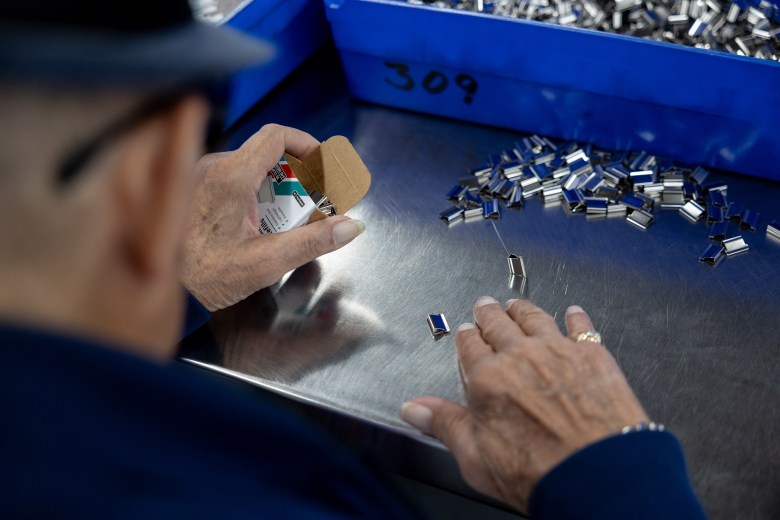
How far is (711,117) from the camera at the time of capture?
3.77 ft

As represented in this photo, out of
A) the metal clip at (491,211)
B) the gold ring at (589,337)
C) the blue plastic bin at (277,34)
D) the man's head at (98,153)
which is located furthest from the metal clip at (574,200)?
the man's head at (98,153)

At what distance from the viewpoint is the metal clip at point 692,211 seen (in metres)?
1.13

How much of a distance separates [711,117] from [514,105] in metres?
0.33

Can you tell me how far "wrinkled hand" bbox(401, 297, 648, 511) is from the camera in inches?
28.9

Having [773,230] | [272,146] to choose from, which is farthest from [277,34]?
[773,230]

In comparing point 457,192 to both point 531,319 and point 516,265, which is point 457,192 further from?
point 531,319

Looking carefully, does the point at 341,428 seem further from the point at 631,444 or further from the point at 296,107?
the point at 296,107

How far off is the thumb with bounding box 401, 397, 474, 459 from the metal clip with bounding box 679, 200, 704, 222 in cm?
56

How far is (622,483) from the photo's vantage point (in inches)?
26.2

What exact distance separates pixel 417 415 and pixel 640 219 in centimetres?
54

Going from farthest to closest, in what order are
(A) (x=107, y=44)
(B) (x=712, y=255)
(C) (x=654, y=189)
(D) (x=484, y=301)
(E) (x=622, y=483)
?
(C) (x=654, y=189)
(B) (x=712, y=255)
(D) (x=484, y=301)
(E) (x=622, y=483)
(A) (x=107, y=44)

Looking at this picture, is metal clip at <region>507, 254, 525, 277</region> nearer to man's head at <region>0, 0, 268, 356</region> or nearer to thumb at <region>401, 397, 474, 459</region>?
thumb at <region>401, 397, 474, 459</region>

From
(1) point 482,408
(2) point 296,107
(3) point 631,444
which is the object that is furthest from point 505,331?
(2) point 296,107

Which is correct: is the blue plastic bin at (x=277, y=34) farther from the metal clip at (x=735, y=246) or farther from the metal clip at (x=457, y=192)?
the metal clip at (x=735, y=246)
